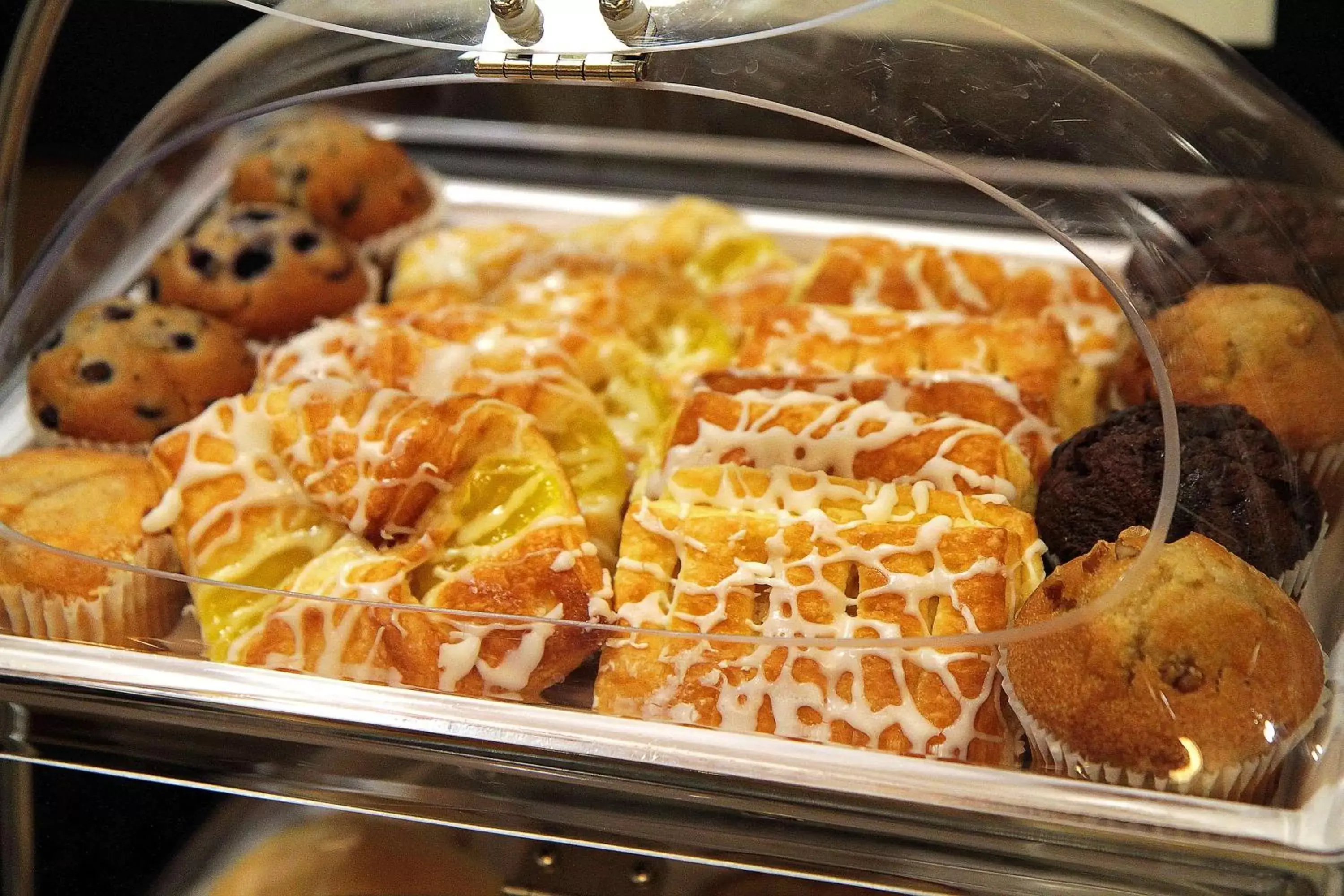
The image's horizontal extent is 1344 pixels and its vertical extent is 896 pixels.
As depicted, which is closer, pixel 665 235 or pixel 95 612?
pixel 95 612

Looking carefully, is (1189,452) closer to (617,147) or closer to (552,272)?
(552,272)

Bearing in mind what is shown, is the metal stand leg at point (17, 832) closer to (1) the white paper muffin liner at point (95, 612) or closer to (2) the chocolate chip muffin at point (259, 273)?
(1) the white paper muffin liner at point (95, 612)

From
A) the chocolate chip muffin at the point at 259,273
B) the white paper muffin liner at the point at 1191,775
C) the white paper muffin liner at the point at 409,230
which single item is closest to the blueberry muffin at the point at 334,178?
the white paper muffin liner at the point at 409,230

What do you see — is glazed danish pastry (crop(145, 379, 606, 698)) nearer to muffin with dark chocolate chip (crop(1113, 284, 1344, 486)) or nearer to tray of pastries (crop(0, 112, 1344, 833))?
tray of pastries (crop(0, 112, 1344, 833))

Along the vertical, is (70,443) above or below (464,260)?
below

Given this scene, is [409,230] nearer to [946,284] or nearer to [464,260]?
[464,260]

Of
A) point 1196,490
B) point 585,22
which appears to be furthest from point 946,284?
point 585,22

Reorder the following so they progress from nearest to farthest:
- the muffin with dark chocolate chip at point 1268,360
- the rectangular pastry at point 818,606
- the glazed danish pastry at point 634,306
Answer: the rectangular pastry at point 818,606, the muffin with dark chocolate chip at point 1268,360, the glazed danish pastry at point 634,306
